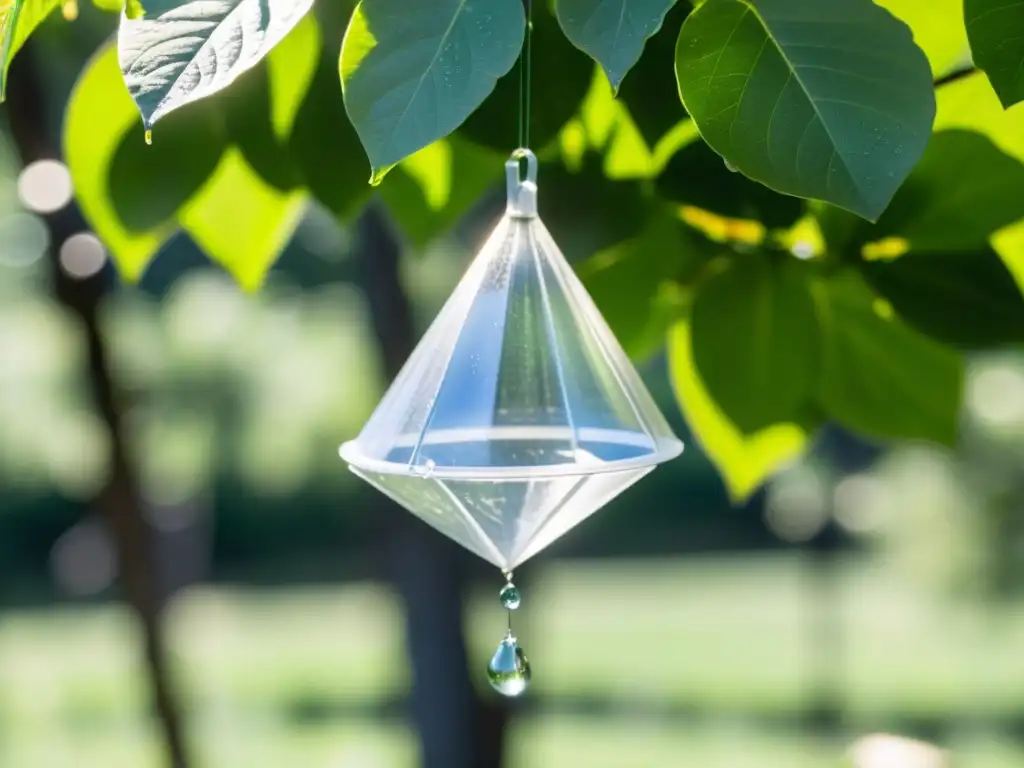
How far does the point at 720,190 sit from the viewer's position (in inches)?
24.5

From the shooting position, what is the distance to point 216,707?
6.09 metres

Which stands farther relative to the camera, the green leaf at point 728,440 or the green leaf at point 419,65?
the green leaf at point 728,440

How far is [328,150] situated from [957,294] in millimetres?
334

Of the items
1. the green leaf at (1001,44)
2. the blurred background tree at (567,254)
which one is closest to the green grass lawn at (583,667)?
the blurred background tree at (567,254)

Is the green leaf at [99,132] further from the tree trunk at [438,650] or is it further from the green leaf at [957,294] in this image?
the tree trunk at [438,650]

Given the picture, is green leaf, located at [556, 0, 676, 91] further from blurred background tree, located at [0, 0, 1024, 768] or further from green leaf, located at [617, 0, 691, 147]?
green leaf, located at [617, 0, 691, 147]

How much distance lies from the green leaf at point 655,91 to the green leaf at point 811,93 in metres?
0.11

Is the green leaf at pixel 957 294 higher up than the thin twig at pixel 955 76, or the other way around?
the thin twig at pixel 955 76

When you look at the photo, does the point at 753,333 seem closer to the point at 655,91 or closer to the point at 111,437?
the point at 655,91

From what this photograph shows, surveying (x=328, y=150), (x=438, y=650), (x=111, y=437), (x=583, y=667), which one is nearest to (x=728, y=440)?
(x=328, y=150)

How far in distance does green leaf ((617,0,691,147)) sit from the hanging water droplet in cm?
25

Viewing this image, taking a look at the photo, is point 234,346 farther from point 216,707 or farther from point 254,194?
point 254,194

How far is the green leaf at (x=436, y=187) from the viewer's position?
659mm

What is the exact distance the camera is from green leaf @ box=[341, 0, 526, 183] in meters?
0.41
